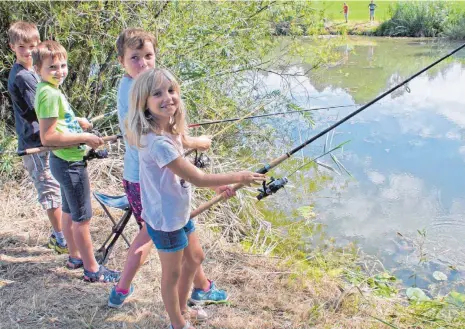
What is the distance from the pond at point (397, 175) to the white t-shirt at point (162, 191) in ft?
6.83

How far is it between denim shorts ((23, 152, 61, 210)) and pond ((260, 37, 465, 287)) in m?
2.11

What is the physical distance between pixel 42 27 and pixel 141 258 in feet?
9.58

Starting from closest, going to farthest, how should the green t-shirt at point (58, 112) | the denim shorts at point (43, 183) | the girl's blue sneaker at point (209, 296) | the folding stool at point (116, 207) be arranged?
1. the green t-shirt at point (58, 112)
2. the girl's blue sneaker at point (209, 296)
3. the folding stool at point (116, 207)
4. the denim shorts at point (43, 183)

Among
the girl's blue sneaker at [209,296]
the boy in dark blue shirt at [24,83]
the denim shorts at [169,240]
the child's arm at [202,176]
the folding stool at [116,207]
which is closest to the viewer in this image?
the child's arm at [202,176]

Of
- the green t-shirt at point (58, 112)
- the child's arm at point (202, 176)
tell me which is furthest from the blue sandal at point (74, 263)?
the child's arm at point (202, 176)

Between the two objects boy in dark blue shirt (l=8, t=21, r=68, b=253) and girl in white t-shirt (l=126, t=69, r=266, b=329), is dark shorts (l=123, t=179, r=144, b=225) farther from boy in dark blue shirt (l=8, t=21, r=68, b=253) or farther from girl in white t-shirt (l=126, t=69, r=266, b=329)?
boy in dark blue shirt (l=8, t=21, r=68, b=253)

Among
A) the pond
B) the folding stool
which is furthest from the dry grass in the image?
the pond

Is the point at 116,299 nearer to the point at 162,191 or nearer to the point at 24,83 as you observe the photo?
the point at 162,191

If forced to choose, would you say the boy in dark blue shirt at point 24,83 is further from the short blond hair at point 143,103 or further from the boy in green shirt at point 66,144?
the short blond hair at point 143,103

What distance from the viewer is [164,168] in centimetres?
185

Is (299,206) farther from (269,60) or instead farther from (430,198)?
(269,60)

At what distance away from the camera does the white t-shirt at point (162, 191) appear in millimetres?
1838

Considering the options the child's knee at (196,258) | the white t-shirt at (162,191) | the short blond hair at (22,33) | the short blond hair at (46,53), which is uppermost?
the short blond hair at (22,33)

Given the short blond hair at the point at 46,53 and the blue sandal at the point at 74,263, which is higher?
the short blond hair at the point at 46,53
